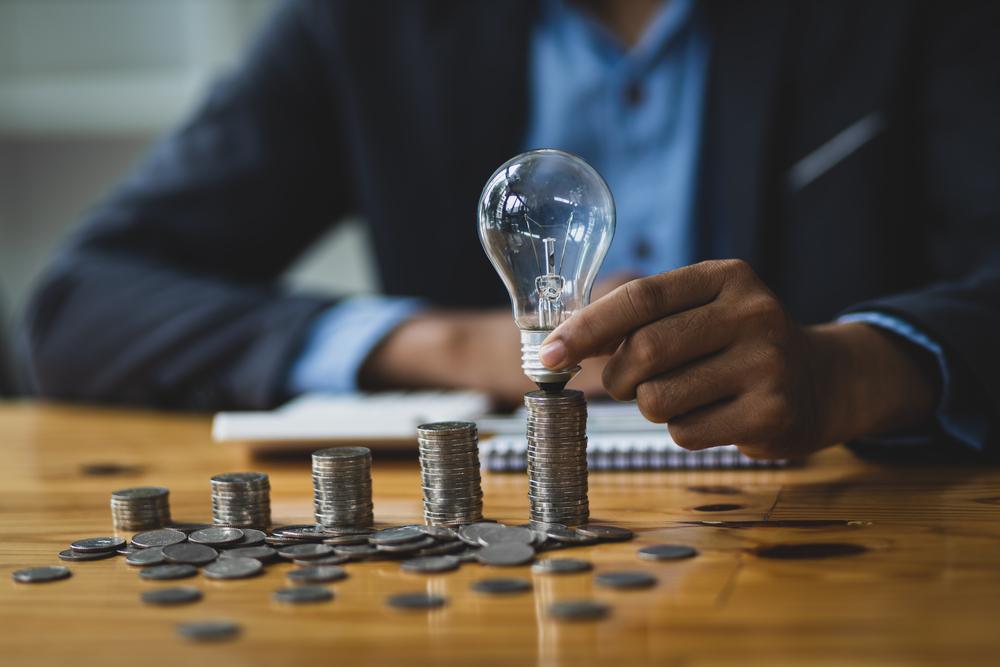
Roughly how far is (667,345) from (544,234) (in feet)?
0.44

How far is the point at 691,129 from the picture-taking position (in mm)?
1636

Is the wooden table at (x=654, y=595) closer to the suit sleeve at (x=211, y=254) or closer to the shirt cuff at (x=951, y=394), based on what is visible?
the shirt cuff at (x=951, y=394)

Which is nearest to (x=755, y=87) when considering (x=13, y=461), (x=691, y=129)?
(x=691, y=129)

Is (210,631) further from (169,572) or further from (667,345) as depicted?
(667,345)

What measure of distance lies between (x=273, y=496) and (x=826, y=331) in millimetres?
530

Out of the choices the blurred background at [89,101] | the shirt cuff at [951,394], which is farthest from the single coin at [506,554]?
the blurred background at [89,101]

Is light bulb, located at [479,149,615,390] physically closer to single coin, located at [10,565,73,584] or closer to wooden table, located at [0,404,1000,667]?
wooden table, located at [0,404,1000,667]

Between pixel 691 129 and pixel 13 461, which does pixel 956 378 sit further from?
pixel 13 461

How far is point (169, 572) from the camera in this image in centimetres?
68

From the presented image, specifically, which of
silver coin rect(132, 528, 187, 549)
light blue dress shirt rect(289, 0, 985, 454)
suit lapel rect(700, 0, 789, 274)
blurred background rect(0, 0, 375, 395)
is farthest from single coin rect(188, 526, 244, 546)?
Answer: blurred background rect(0, 0, 375, 395)

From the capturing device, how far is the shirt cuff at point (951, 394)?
961 millimetres

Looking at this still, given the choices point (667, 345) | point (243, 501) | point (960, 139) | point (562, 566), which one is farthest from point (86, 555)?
point (960, 139)

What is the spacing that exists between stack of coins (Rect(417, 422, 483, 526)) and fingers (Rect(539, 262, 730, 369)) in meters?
0.10

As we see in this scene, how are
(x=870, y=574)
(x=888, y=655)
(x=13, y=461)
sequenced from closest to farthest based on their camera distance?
(x=888, y=655), (x=870, y=574), (x=13, y=461)
